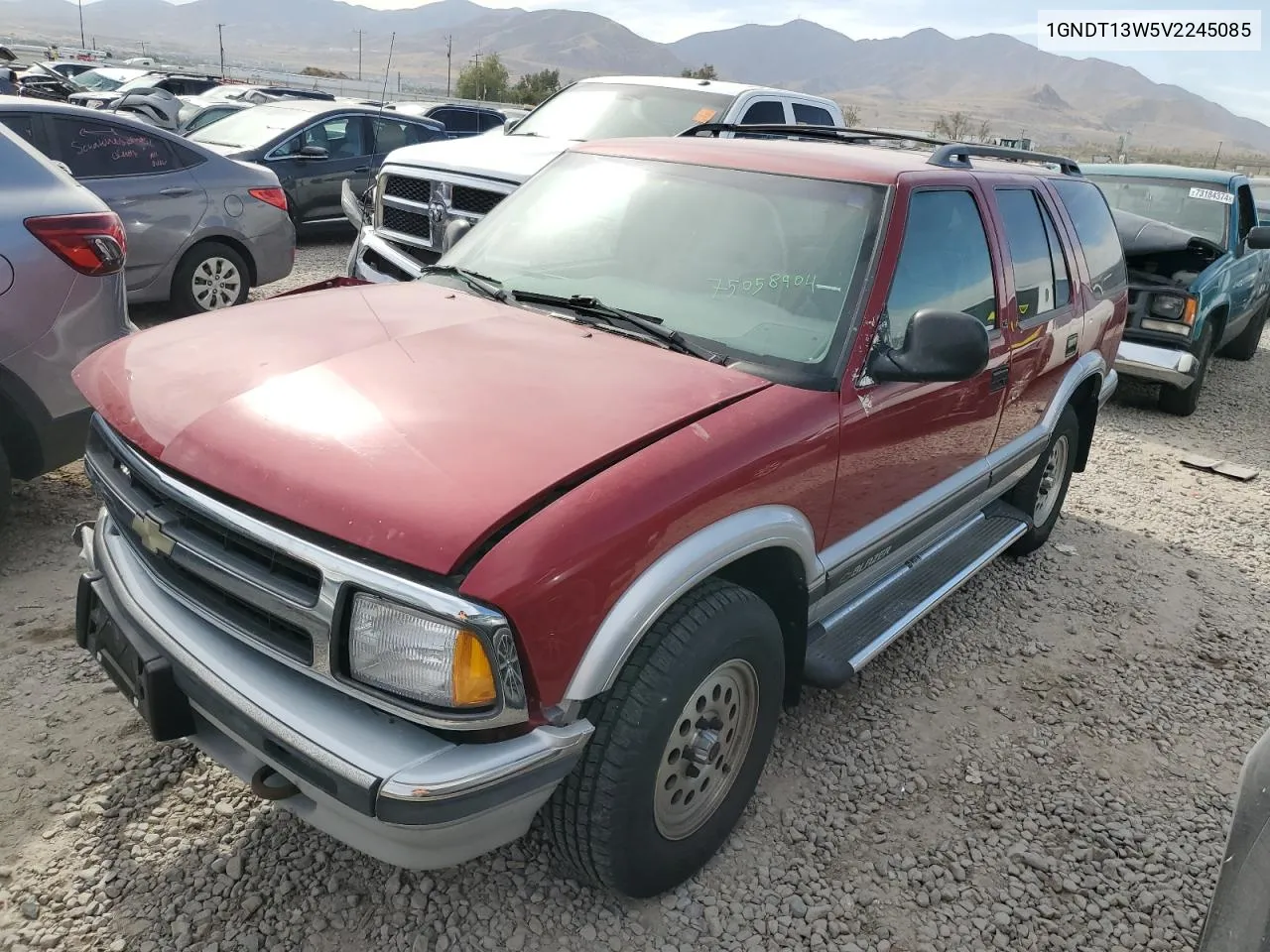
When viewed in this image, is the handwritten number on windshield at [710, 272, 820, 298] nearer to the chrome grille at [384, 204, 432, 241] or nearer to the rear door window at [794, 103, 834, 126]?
the chrome grille at [384, 204, 432, 241]

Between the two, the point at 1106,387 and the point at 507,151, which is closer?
the point at 1106,387

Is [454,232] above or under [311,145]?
above

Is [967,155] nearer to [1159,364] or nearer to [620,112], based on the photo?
[620,112]

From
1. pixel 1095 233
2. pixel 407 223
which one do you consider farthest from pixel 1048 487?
pixel 407 223

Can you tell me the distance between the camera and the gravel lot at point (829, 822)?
2451 millimetres

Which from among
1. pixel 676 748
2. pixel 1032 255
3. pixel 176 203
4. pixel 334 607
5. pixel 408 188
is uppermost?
pixel 1032 255

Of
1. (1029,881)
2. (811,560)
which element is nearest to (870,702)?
(1029,881)

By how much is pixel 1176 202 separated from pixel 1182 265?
106 centimetres

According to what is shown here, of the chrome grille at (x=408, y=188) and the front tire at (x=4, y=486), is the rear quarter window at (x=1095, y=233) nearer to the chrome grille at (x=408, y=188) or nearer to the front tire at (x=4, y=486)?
the chrome grille at (x=408, y=188)

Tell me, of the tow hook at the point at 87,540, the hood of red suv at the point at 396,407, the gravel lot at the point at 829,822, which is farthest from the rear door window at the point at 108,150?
the tow hook at the point at 87,540

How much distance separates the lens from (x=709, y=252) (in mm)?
3041

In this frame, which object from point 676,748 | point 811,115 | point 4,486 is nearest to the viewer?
point 676,748

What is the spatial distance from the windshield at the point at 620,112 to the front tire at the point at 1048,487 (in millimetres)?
3490

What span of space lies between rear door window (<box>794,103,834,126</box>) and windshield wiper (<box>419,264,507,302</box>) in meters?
5.28
